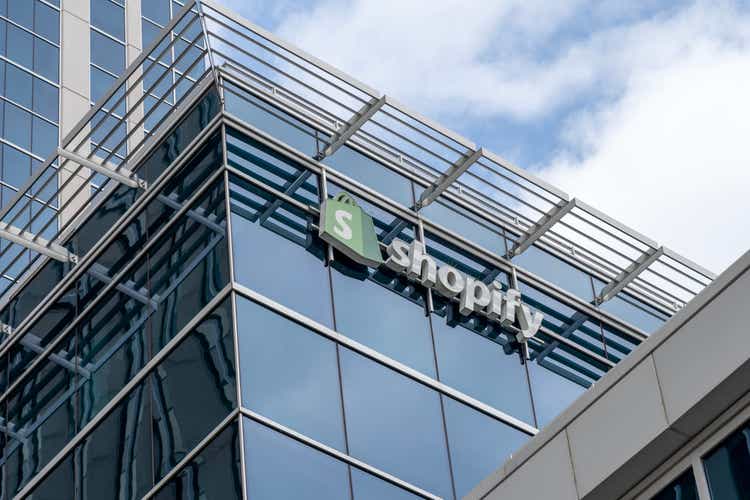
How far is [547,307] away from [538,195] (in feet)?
6.22

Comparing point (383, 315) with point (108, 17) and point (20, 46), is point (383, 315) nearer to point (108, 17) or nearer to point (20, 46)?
point (20, 46)

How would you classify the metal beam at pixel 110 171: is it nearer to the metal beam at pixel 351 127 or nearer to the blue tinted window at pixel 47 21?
the metal beam at pixel 351 127

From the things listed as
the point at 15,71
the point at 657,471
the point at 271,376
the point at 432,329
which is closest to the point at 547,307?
the point at 432,329

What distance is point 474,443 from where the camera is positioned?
23750 mm

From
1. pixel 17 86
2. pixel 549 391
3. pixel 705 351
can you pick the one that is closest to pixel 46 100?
pixel 17 86

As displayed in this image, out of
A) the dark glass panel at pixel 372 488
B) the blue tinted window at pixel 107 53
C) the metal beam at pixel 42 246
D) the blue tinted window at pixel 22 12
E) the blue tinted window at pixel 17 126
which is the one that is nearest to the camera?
the dark glass panel at pixel 372 488

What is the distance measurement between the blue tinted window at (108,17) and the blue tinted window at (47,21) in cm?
201

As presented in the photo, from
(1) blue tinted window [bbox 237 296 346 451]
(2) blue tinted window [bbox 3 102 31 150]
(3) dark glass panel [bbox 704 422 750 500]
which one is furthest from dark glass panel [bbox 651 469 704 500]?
(2) blue tinted window [bbox 3 102 31 150]

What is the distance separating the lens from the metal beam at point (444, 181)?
25781 mm

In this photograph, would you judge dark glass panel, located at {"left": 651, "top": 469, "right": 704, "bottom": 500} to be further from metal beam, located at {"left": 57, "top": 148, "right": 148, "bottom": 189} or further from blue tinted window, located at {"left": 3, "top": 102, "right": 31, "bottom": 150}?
blue tinted window, located at {"left": 3, "top": 102, "right": 31, "bottom": 150}

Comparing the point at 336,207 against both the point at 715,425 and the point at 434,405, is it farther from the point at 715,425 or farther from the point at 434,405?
the point at 715,425

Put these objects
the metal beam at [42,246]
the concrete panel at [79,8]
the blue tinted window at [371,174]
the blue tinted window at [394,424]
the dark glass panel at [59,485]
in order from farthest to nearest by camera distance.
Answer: the concrete panel at [79,8] < the metal beam at [42,246] < the blue tinted window at [371,174] < the dark glass panel at [59,485] < the blue tinted window at [394,424]

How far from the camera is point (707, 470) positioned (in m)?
14.5

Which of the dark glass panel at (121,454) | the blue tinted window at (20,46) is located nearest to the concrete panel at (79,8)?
the blue tinted window at (20,46)
